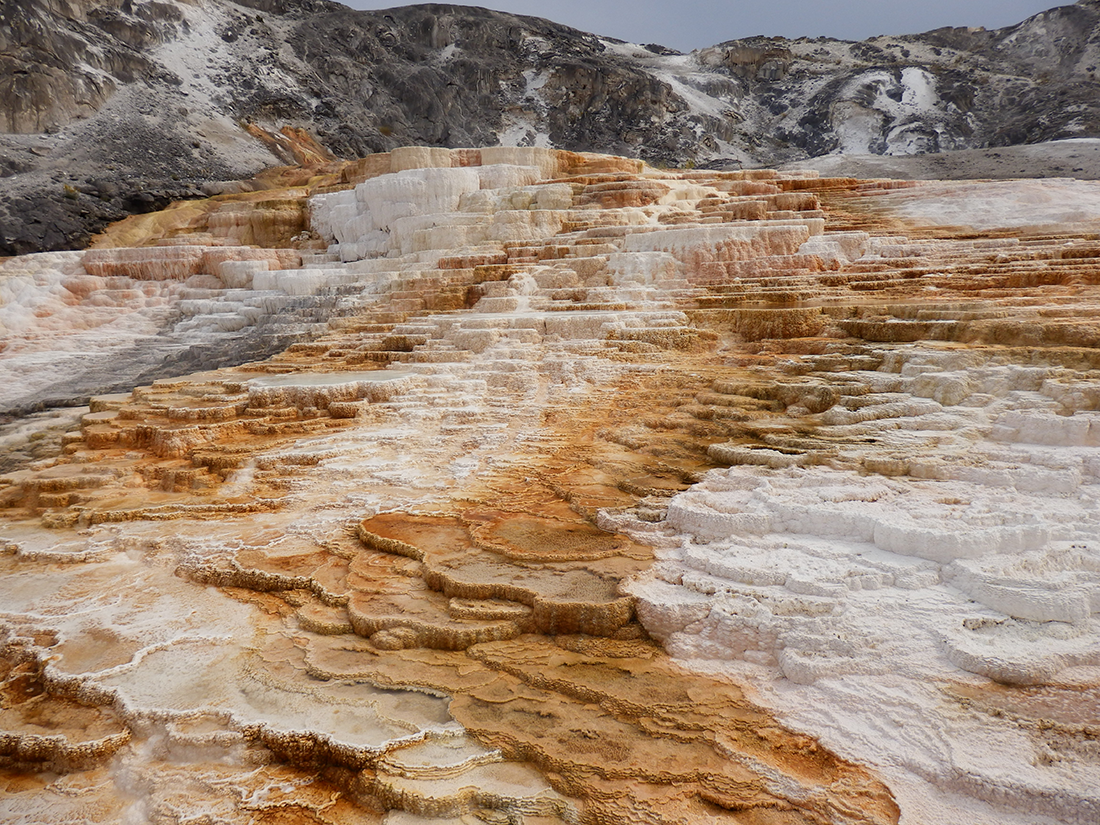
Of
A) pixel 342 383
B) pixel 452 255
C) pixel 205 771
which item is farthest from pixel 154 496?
pixel 452 255

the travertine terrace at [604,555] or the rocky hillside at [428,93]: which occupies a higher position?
the rocky hillside at [428,93]

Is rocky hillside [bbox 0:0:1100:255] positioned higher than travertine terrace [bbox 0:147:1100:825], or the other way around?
rocky hillside [bbox 0:0:1100:255]

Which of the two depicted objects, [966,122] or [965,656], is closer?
[965,656]

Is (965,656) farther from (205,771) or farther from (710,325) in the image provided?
(710,325)

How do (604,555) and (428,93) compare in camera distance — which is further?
(428,93)

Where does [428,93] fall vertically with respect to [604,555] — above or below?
above
